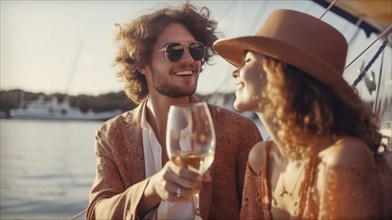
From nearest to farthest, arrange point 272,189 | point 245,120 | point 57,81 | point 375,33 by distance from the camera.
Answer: point 272,189
point 245,120
point 375,33
point 57,81

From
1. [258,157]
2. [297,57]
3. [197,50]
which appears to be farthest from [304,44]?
[197,50]

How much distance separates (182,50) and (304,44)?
991 millimetres

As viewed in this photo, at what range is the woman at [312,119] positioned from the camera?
5.59ft

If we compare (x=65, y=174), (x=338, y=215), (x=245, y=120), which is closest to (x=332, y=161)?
(x=338, y=215)

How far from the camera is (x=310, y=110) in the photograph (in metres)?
1.82

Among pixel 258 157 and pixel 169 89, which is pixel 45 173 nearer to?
pixel 169 89

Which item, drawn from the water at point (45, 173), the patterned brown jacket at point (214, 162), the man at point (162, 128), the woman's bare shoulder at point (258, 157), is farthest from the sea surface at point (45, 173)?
the woman's bare shoulder at point (258, 157)

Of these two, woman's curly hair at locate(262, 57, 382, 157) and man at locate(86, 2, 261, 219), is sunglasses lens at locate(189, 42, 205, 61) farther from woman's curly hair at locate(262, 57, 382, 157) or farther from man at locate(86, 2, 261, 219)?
woman's curly hair at locate(262, 57, 382, 157)

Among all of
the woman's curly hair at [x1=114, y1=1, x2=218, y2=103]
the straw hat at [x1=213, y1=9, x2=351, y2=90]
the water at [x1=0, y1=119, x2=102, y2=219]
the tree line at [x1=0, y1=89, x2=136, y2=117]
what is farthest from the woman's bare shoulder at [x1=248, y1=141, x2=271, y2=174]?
the tree line at [x1=0, y1=89, x2=136, y2=117]

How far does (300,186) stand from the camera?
187cm

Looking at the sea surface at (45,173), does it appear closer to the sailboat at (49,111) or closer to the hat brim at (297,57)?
the sailboat at (49,111)

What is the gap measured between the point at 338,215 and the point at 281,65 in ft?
1.43

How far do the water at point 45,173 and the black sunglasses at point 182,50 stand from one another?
10841mm

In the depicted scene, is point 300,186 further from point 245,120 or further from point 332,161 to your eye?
point 245,120
